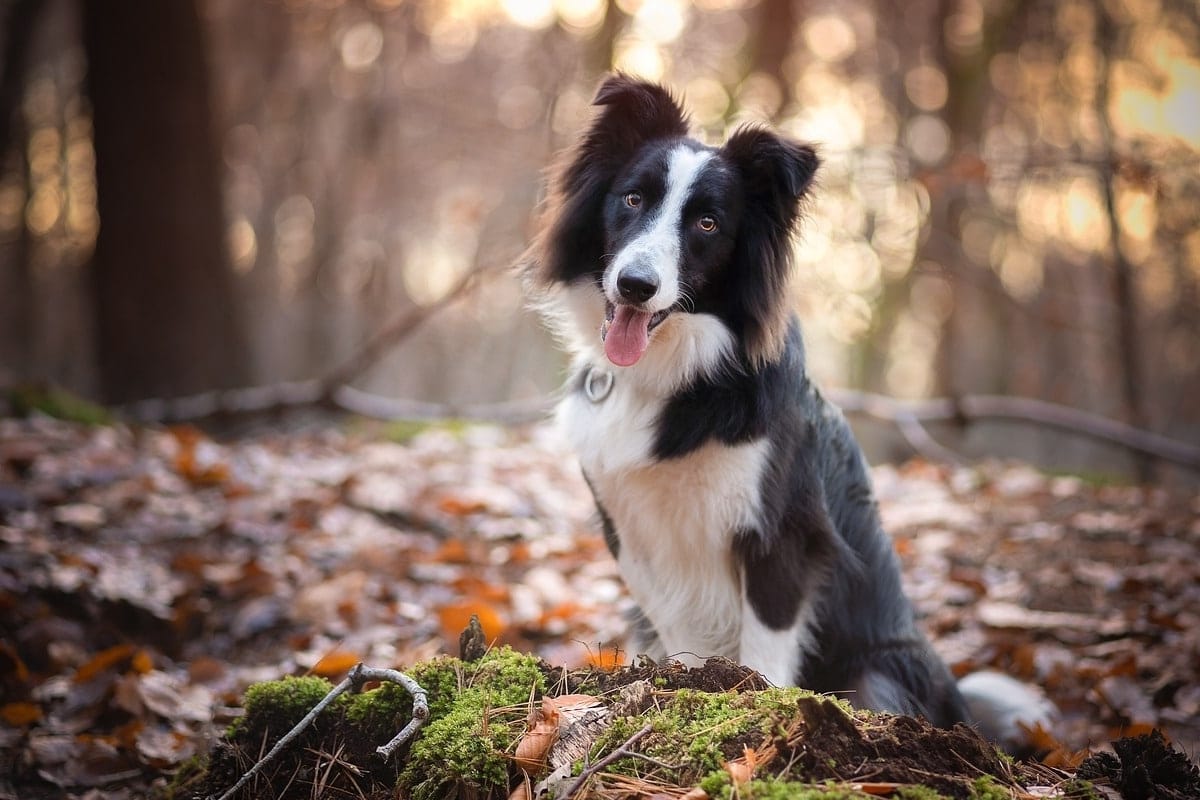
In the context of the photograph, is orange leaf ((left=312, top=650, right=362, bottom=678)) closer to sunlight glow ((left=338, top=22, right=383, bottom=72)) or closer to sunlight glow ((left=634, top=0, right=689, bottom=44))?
sunlight glow ((left=634, top=0, right=689, bottom=44))

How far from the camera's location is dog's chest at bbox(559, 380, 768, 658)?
3.37m

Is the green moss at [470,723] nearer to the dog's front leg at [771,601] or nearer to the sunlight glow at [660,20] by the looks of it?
the dog's front leg at [771,601]

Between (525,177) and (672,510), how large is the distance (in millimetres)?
10154

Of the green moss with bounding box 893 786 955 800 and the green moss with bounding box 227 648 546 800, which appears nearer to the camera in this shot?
the green moss with bounding box 893 786 955 800

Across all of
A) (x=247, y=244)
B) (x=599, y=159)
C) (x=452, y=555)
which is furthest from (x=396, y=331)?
(x=247, y=244)

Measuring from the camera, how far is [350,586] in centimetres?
487

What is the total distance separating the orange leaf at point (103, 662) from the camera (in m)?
3.77

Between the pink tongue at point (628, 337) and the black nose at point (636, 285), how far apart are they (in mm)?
96

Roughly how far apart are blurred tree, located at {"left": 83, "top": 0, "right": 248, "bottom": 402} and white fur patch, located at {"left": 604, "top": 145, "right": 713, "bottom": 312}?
6.44 metres

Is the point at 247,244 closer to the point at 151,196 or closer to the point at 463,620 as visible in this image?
the point at 151,196

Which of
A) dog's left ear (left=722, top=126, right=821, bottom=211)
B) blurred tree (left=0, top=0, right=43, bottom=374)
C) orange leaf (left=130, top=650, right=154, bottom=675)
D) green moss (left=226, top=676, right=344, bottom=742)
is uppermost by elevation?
blurred tree (left=0, top=0, right=43, bottom=374)

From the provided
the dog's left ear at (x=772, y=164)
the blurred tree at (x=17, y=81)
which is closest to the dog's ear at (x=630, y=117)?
the dog's left ear at (x=772, y=164)

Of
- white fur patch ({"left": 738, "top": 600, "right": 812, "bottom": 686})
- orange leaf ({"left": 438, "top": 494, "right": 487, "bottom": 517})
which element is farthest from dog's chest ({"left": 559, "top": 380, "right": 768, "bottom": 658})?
orange leaf ({"left": 438, "top": 494, "right": 487, "bottom": 517})

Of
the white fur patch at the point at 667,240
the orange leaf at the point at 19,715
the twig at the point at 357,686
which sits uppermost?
the white fur patch at the point at 667,240
